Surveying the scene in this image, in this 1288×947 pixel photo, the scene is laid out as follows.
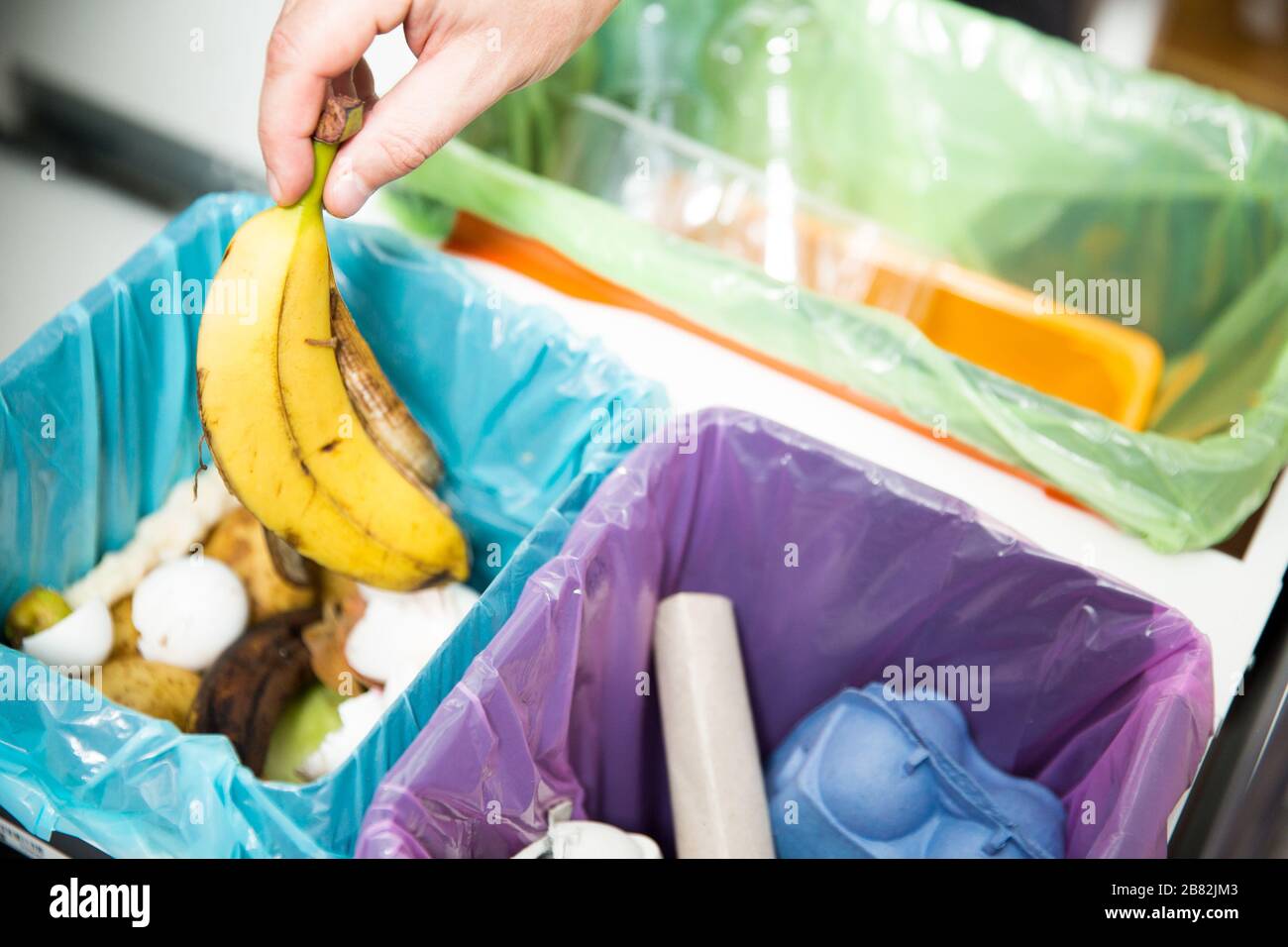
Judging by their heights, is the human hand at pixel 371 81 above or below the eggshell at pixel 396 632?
above

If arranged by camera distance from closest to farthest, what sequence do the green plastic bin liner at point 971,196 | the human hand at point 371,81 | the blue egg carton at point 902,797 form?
the human hand at point 371,81
the blue egg carton at point 902,797
the green plastic bin liner at point 971,196

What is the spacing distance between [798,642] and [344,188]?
1.67 feet

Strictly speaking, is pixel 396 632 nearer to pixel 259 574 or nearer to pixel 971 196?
pixel 259 574

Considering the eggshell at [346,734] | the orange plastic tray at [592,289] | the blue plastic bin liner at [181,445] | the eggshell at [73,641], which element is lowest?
the eggshell at [346,734]

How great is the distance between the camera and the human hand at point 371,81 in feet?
2.44

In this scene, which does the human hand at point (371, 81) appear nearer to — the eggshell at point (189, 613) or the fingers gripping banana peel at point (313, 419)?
the fingers gripping banana peel at point (313, 419)

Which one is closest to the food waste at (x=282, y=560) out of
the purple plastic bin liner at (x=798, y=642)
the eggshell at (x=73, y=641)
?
the eggshell at (x=73, y=641)

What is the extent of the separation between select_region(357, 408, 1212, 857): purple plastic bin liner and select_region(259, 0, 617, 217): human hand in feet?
0.90

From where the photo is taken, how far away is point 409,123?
79 cm

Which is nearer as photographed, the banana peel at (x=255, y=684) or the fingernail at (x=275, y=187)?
the fingernail at (x=275, y=187)

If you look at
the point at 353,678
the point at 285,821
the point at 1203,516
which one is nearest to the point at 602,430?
the point at 353,678

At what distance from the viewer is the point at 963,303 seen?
1.29 m

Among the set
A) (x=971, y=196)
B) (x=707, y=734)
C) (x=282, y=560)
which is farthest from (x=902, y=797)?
(x=971, y=196)

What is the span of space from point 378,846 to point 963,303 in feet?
2.95
